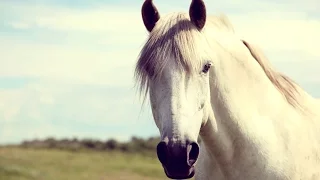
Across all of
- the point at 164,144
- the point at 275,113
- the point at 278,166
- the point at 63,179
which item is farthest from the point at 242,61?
the point at 63,179

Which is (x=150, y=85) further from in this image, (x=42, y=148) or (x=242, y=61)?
(x=42, y=148)

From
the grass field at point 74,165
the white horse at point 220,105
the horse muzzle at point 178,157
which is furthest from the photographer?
the grass field at point 74,165

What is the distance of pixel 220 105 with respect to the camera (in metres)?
5.34

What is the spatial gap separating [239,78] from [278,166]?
2.53ft

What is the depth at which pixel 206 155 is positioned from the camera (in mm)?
5777

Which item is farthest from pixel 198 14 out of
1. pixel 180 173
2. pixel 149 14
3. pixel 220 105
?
pixel 180 173

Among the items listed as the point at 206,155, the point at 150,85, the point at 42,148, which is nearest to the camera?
the point at 150,85

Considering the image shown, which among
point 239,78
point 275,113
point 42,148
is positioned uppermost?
point 239,78

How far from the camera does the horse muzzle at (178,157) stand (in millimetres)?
4656

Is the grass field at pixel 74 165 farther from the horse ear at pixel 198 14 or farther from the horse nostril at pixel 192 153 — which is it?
the horse nostril at pixel 192 153

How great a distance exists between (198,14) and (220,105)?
712 mm

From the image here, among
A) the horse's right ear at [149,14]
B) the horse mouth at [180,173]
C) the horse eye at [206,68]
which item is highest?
the horse's right ear at [149,14]

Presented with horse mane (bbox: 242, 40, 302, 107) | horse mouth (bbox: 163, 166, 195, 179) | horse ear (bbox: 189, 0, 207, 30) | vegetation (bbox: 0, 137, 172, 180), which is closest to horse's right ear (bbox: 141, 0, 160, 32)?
horse ear (bbox: 189, 0, 207, 30)

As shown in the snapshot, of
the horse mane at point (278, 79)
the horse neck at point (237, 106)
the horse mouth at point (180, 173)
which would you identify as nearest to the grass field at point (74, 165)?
the horse mane at point (278, 79)
